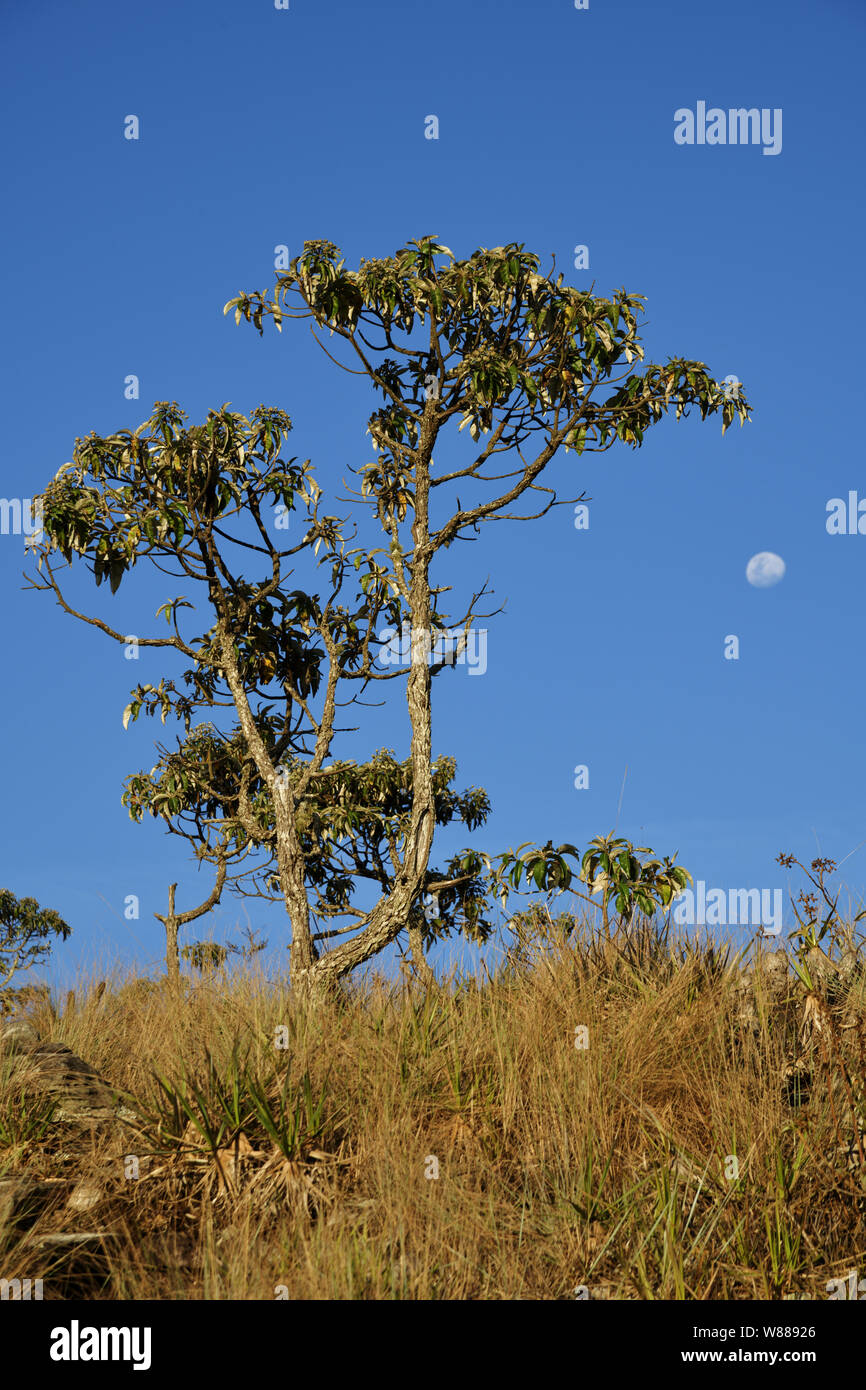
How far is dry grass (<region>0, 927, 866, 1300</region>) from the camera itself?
4.86m

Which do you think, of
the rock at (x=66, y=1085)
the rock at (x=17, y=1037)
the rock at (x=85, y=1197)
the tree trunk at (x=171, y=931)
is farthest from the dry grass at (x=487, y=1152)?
the tree trunk at (x=171, y=931)

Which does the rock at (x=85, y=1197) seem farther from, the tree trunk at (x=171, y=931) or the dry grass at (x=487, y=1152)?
the tree trunk at (x=171, y=931)

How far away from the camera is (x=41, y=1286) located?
16.3 feet

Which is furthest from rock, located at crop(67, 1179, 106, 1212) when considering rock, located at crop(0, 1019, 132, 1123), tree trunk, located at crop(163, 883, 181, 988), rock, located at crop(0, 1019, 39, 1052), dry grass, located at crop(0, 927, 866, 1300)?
tree trunk, located at crop(163, 883, 181, 988)

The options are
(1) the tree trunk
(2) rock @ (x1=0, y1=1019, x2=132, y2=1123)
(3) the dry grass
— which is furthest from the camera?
(1) the tree trunk

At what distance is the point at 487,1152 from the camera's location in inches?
232

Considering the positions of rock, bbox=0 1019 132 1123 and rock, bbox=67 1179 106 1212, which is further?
rock, bbox=0 1019 132 1123

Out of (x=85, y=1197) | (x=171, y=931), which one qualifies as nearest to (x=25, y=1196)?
(x=85, y=1197)

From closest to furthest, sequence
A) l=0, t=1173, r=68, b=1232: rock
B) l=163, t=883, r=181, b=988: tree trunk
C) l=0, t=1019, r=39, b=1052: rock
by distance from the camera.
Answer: l=0, t=1173, r=68, b=1232: rock < l=0, t=1019, r=39, b=1052: rock < l=163, t=883, r=181, b=988: tree trunk

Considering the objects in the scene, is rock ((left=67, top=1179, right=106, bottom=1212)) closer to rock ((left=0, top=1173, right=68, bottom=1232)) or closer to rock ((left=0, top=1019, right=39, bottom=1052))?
rock ((left=0, top=1173, right=68, bottom=1232))

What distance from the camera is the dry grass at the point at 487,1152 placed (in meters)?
4.86

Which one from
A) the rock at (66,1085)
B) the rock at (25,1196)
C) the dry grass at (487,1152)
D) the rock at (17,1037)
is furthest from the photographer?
the rock at (17,1037)
